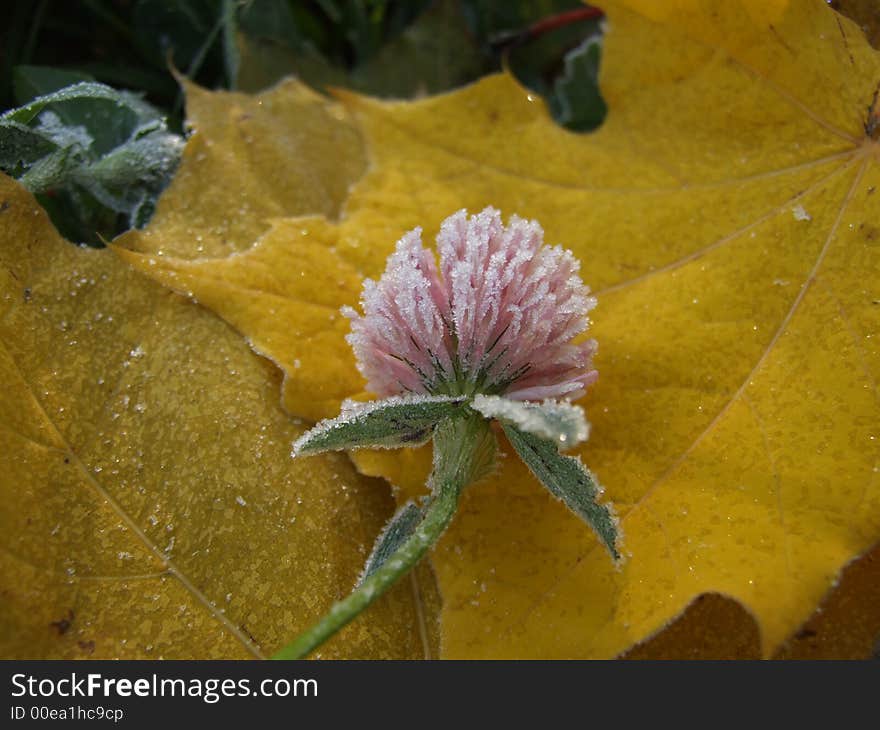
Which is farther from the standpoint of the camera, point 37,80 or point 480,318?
point 37,80


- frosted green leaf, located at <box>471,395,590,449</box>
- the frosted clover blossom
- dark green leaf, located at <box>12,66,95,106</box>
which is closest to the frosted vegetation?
Answer: dark green leaf, located at <box>12,66,95,106</box>

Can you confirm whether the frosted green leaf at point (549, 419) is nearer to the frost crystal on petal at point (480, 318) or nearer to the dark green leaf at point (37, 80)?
the frost crystal on petal at point (480, 318)

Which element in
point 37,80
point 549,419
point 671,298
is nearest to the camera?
point 549,419

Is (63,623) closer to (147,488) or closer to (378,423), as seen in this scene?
(147,488)

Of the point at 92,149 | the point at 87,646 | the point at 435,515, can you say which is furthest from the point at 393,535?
the point at 92,149

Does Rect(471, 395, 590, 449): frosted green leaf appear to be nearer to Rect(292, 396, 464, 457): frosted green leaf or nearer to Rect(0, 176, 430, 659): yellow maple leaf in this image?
Rect(292, 396, 464, 457): frosted green leaf

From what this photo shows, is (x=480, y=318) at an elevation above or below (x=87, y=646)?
above

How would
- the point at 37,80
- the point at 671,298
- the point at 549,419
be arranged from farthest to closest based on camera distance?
the point at 37,80, the point at 671,298, the point at 549,419
